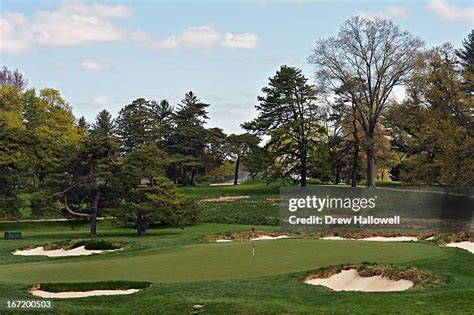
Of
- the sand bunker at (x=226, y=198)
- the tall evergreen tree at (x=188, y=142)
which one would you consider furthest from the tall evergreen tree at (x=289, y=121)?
the tall evergreen tree at (x=188, y=142)

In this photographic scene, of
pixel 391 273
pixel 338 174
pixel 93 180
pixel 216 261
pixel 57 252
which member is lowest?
pixel 57 252

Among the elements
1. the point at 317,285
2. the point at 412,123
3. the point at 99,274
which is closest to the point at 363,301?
the point at 317,285

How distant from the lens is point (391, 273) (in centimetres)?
1301

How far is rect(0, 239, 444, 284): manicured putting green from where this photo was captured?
44.6 ft

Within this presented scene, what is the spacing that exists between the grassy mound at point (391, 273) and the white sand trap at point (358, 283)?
0.13m

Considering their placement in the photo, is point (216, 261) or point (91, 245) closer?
point (216, 261)

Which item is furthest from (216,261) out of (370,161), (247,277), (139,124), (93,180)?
(139,124)

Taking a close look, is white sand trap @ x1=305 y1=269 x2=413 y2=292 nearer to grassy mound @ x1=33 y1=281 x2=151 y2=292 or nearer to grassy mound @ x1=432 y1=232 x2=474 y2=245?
grassy mound @ x1=33 y1=281 x2=151 y2=292

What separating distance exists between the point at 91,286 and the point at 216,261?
14.1 ft

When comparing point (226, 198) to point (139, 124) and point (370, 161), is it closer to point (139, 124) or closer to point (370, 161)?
point (370, 161)

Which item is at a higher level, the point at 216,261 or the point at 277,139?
the point at 277,139

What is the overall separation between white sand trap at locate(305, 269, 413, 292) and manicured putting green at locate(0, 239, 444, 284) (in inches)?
39.6

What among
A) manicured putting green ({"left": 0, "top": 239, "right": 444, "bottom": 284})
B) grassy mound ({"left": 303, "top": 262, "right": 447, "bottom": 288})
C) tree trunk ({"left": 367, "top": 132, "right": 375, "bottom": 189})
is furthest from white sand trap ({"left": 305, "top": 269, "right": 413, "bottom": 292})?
tree trunk ({"left": 367, "top": 132, "right": 375, "bottom": 189})

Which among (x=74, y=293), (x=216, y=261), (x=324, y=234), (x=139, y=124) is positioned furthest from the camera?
(x=139, y=124)
